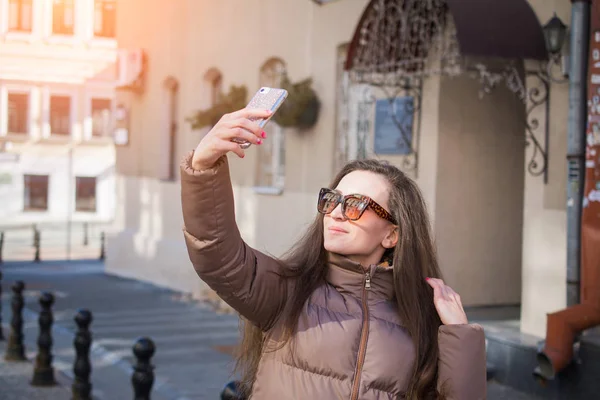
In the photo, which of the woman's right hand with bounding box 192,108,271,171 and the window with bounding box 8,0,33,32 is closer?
the woman's right hand with bounding box 192,108,271,171

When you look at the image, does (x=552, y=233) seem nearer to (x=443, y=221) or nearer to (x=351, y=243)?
(x=443, y=221)

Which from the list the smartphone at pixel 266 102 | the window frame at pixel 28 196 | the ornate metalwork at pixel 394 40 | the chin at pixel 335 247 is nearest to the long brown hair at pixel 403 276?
Answer: the chin at pixel 335 247

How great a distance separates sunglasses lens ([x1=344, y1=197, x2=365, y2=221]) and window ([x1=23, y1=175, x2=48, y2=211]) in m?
33.8

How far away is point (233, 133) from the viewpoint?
2559 mm

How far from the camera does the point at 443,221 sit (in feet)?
32.1

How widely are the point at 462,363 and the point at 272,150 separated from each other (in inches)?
430

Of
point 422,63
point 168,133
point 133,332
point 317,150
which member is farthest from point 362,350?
point 168,133

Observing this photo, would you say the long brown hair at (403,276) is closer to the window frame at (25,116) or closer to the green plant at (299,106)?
the green plant at (299,106)

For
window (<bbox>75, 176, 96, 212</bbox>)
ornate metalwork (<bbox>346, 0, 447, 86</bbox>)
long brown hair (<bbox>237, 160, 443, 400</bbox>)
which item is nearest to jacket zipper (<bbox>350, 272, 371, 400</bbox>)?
long brown hair (<bbox>237, 160, 443, 400</bbox>)

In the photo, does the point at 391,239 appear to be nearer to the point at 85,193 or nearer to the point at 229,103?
the point at 229,103

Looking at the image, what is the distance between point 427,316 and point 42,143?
109 feet

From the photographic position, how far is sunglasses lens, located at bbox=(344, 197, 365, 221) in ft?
9.89

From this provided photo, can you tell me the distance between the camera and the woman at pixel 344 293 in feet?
8.98

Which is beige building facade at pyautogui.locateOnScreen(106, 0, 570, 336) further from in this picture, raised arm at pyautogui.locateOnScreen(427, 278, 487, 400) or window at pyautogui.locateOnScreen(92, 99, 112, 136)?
window at pyautogui.locateOnScreen(92, 99, 112, 136)
